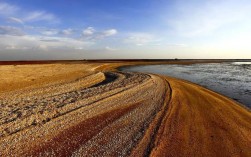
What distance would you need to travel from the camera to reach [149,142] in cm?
978

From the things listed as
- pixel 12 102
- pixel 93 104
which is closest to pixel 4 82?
pixel 12 102

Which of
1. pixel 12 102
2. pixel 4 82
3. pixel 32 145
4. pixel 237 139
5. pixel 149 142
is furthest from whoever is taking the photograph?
pixel 4 82

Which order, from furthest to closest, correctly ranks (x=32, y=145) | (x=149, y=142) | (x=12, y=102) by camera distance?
(x=12, y=102) → (x=149, y=142) → (x=32, y=145)

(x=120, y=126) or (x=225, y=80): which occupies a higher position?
(x=120, y=126)

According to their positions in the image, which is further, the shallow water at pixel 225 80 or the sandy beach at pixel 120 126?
the shallow water at pixel 225 80

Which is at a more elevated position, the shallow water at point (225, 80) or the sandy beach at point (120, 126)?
the sandy beach at point (120, 126)

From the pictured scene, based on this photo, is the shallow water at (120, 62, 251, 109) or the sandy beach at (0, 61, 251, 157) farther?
the shallow water at (120, 62, 251, 109)

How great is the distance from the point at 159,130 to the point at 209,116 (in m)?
4.58

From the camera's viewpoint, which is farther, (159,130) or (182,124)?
(182,124)

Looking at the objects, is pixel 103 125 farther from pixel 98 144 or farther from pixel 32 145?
pixel 32 145

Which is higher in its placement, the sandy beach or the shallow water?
the sandy beach

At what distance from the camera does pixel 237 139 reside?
1063 centimetres

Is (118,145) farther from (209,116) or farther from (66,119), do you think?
(209,116)

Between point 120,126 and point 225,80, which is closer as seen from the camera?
point 120,126
